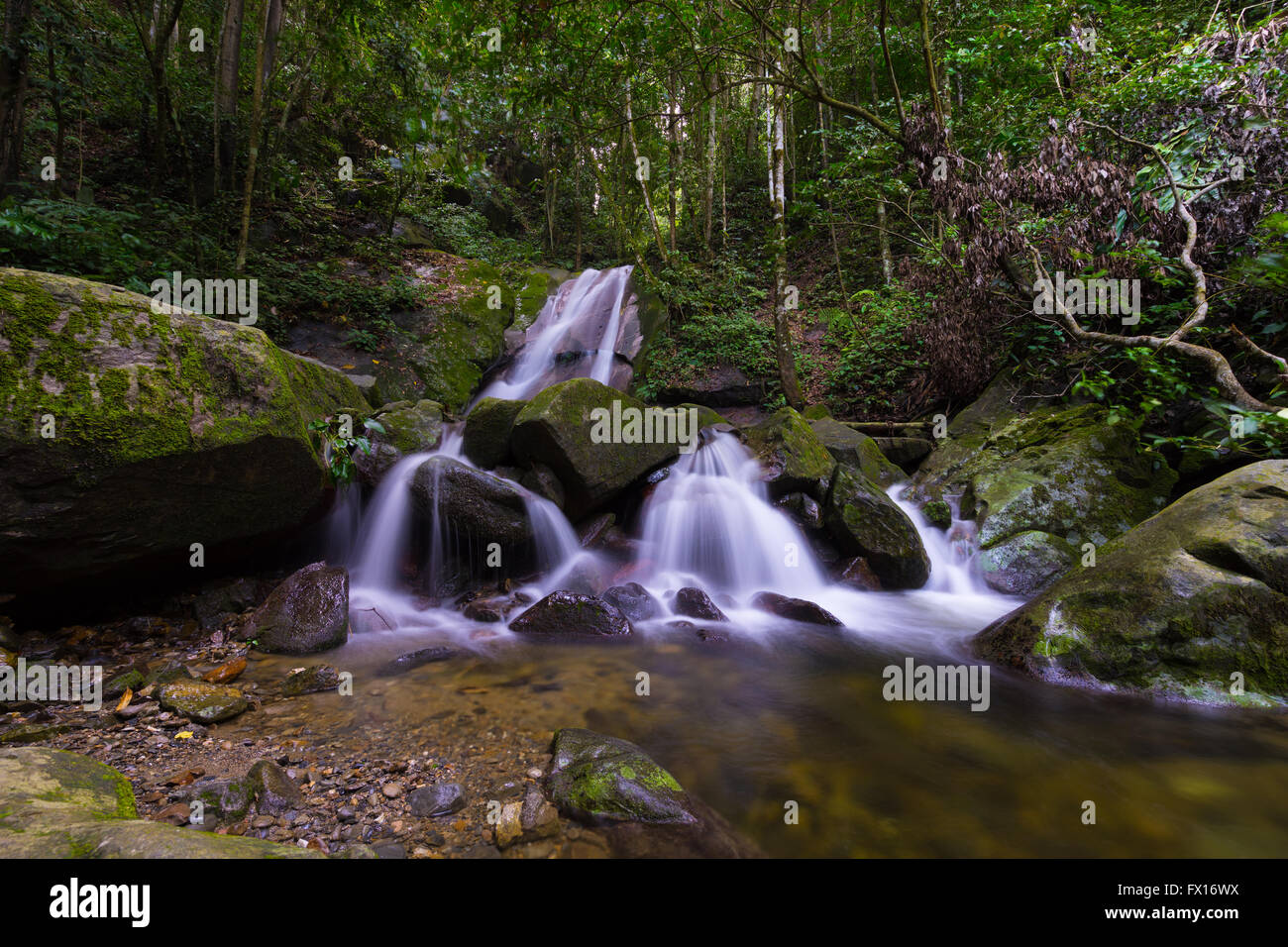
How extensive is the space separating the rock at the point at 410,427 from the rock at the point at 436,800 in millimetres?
5324

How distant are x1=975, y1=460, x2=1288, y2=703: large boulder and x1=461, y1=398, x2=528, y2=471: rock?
20.2ft

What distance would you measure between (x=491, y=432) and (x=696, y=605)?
372 centimetres

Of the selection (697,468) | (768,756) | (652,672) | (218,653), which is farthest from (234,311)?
(768,756)

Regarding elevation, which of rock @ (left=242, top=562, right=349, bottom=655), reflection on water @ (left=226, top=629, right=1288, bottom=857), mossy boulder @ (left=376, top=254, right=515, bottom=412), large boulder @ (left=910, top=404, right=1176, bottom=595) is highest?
mossy boulder @ (left=376, top=254, right=515, bottom=412)

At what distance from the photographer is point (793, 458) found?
7.98 m

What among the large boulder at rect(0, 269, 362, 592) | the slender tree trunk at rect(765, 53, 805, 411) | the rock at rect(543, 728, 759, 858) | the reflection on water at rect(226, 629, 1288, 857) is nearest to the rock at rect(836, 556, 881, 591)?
the reflection on water at rect(226, 629, 1288, 857)

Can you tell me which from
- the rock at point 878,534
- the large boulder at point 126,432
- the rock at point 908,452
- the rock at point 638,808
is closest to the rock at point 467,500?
the large boulder at point 126,432

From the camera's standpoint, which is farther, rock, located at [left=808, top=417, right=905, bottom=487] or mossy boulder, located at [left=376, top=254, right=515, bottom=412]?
mossy boulder, located at [left=376, top=254, right=515, bottom=412]

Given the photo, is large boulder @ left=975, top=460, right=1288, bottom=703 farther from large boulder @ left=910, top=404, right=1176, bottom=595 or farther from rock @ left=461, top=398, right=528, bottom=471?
rock @ left=461, top=398, right=528, bottom=471

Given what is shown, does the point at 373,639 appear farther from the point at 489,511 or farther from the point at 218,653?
the point at 489,511

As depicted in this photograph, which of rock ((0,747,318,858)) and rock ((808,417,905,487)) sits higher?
rock ((808,417,905,487))

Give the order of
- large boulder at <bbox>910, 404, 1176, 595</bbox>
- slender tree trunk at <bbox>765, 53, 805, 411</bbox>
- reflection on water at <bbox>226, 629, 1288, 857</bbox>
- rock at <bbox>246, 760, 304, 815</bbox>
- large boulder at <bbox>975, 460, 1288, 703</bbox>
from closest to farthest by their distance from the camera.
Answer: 1. rock at <bbox>246, 760, 304, 815</bbox>
2. reflection on water at <bbox>226, 629, 1288, 857</bbox>
3. large boulder at <bbox>975, 460, 1288, 703</bbox>
4. large boulder at <bbox>910, 404, 1176, 595</bbox>
5. slender tree trunk at <bbox>765, 53, 805, 411</bbox>

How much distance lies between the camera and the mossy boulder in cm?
1041

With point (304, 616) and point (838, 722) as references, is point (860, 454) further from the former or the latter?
point (304, 616)
